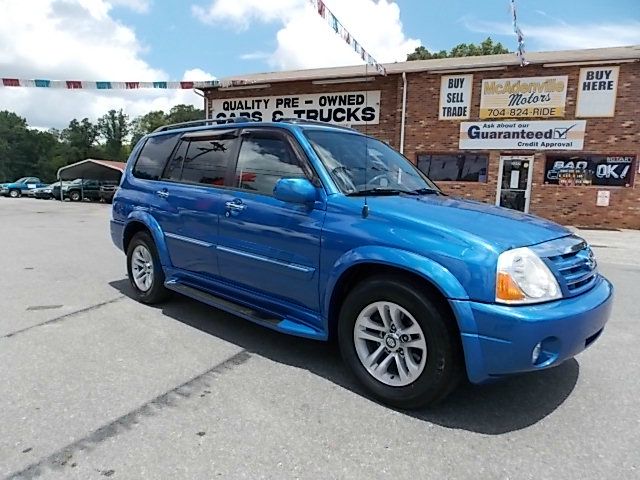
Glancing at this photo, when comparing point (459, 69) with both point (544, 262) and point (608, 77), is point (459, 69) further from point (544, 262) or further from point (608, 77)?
point (544, 262)

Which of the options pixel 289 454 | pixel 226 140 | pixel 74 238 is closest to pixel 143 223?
pixel 226 140

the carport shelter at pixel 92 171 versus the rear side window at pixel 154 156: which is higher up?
the rear side window at pixel 154 156

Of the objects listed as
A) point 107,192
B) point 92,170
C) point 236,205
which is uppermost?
point 236,205

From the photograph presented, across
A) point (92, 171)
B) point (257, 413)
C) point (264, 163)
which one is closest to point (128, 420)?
point (257, 413)

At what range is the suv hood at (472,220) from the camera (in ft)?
→ 9.25

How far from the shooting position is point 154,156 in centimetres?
518

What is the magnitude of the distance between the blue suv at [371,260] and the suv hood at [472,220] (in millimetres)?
13

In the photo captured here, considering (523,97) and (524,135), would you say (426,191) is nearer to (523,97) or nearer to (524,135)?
(524,135)

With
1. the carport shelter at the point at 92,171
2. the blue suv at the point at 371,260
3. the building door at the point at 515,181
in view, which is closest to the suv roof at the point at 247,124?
the blue suv at the point at 371,260

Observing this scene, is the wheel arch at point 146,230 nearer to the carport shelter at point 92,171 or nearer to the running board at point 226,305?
the running board at point 226,305

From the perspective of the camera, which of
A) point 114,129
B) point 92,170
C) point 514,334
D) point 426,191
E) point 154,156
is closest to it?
point 514,334

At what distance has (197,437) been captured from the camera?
2.62m

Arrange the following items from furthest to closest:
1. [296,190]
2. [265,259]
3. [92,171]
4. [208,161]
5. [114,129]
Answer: [114,129]
[92,171]
[208,161]
[265,259]
[296,190]

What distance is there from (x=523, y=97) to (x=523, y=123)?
83cm
